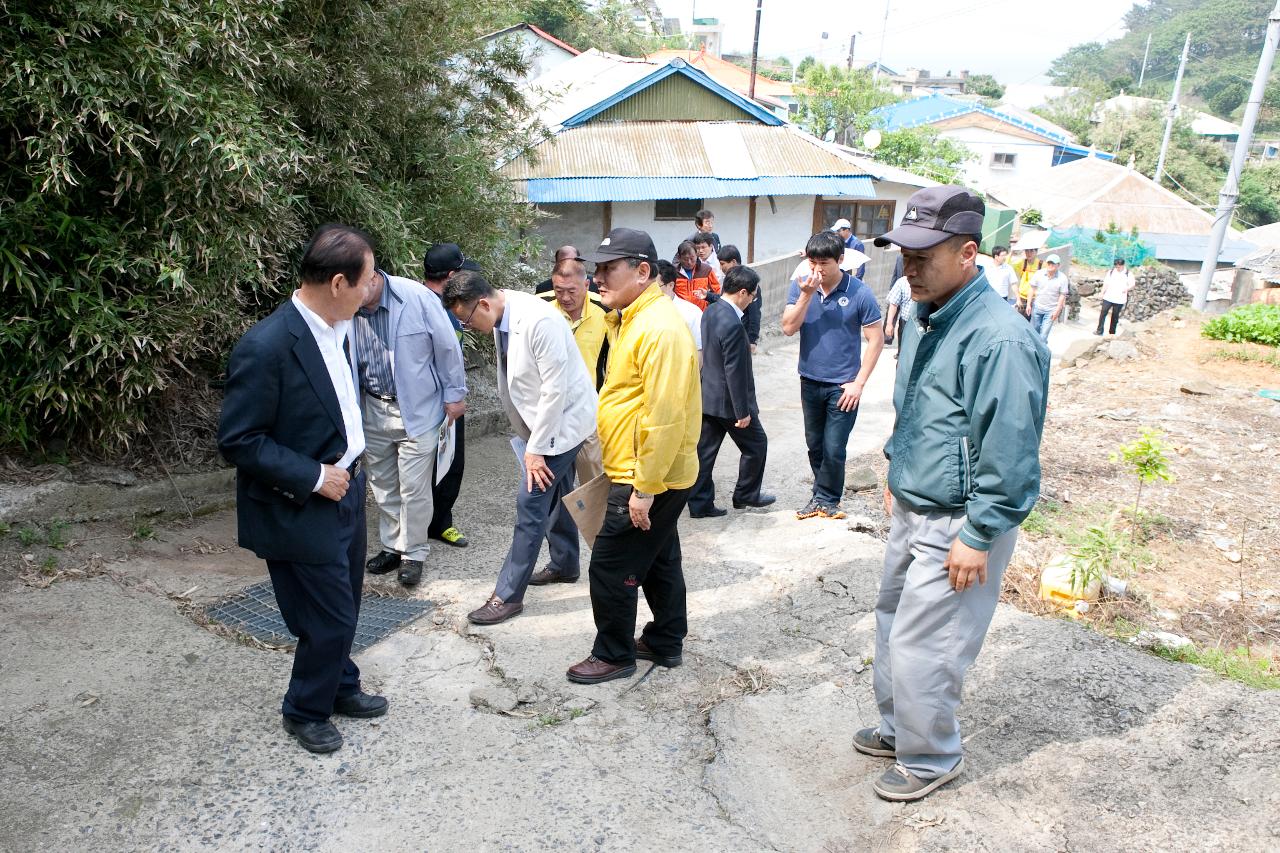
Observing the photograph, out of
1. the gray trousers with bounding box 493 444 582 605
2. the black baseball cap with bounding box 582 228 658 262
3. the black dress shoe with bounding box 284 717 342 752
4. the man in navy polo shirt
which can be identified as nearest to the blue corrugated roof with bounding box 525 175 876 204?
the man in navy polo shirt

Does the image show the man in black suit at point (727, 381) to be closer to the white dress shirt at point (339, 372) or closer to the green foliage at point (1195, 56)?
the white dress shirt at point (339, 372)

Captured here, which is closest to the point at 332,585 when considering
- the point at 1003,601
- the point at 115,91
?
the point at 115,91

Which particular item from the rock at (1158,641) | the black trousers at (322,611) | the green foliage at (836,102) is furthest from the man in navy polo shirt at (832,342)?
the green foliage at (836,102)

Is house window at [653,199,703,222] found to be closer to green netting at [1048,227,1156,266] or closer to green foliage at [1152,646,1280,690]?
green foliage at [1152,646,1280,690]

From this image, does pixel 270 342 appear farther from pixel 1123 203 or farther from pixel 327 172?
pixel 1123 203

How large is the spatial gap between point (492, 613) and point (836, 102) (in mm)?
31943

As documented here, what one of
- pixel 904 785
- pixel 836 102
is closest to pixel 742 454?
pixel 904 785

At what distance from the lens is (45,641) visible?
12.3ft

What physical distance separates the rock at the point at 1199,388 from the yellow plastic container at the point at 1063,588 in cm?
750

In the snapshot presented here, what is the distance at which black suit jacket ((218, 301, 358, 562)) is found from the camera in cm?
272

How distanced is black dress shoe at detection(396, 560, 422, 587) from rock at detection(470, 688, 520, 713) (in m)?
1.25

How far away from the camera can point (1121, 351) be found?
13648mm

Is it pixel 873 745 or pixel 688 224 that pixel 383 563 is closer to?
pixel 873 745

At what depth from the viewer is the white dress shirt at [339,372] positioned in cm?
286
